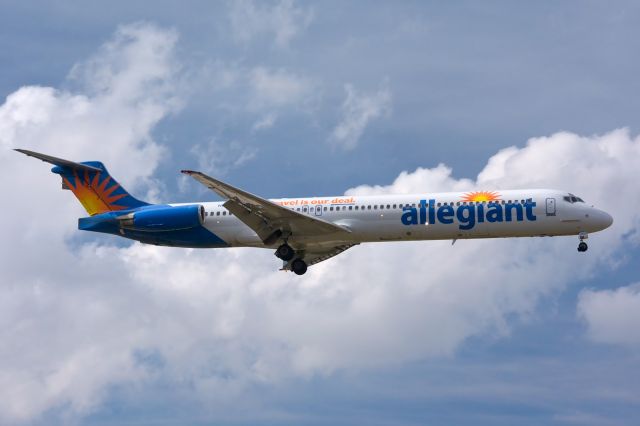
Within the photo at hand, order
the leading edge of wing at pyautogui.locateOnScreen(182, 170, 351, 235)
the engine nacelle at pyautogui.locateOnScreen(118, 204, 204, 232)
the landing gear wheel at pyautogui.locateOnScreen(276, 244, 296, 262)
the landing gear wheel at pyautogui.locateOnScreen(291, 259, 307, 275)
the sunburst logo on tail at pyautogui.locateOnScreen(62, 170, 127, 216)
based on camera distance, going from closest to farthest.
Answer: the leading edge of wing at pyautogui.locateOnScreen(182, 170, 351, 235) < the engine nacelle at pyautogui.locateOnScreen(118, 204, 204, 232) < the landing gear wheel at pyautogui.locateOnScreen(276, 244, 296, 262) < the landing gear wheel at pyautogui.locateOnScreen(291, 259, 307, 275) < the sunburst logo on tail at pyautogui.locateOnScreen(62, 170, 127, 216)

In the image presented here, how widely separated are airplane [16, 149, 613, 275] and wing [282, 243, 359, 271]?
19.5 inches

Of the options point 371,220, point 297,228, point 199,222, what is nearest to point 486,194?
point 371,220

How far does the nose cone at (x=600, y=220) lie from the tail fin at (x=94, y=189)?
23.8 m

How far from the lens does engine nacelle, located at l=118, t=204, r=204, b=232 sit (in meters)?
54.0

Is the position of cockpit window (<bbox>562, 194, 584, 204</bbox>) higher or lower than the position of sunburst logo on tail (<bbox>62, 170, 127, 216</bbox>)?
lower

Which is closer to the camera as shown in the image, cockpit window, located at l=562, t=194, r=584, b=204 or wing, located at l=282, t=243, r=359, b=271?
cockpit window, located at l=562, t=194, r=584, b=204

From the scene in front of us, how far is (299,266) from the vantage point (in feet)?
186

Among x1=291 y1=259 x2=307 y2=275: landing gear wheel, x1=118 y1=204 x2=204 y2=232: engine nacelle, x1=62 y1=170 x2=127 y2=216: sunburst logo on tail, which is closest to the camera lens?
x1=118 y1=204 x2=204 y2=232: engine nacelle

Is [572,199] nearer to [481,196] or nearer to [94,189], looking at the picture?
[481,196]

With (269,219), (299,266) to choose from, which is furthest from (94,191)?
(299,266)

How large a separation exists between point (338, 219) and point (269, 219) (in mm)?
3482

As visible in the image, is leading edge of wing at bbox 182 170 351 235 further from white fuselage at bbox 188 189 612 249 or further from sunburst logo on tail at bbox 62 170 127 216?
sunburst logo on tail at bbox 62 170 127 216

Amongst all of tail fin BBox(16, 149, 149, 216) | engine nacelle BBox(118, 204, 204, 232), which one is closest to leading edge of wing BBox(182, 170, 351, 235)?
engine nacelle BBox(118, 204, 204, 232)

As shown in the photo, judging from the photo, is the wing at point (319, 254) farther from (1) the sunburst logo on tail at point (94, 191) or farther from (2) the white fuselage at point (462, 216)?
(1) the sunburst logo on tail at point (94, 191)
